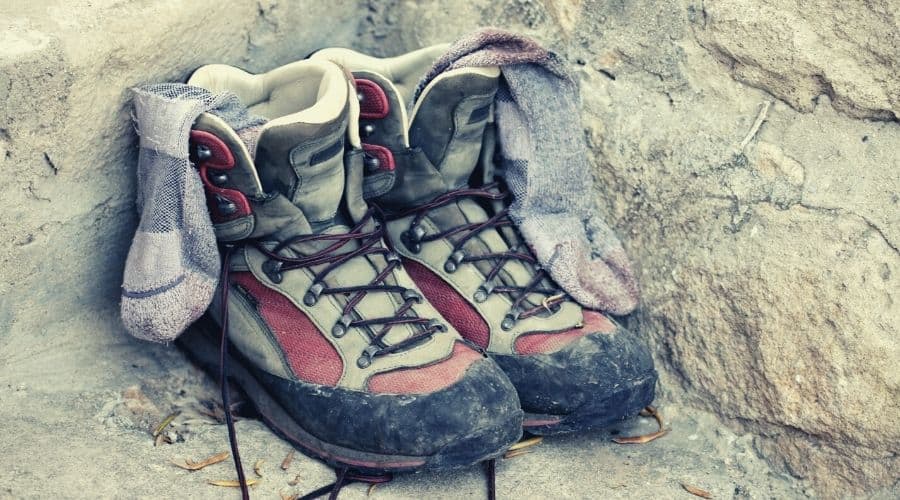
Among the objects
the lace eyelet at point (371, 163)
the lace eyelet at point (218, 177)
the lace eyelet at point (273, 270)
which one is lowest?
the lace eyelet at point (273, 270)

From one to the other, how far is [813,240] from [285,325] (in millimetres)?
827

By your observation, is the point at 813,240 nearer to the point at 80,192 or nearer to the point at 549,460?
the point at 549,460

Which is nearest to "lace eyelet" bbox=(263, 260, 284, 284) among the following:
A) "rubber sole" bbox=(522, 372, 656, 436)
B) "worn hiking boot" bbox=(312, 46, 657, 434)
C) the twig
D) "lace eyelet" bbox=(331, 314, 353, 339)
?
"lace eyelet" bbox=(331, 314, 353, 339)

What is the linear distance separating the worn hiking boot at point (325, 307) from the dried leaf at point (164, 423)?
0.37 feet

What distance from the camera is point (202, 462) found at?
1.42m

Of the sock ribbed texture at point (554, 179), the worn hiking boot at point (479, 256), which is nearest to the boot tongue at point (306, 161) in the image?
the worn hiking boot at point (479, 256)

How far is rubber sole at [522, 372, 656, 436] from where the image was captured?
4.99 ft

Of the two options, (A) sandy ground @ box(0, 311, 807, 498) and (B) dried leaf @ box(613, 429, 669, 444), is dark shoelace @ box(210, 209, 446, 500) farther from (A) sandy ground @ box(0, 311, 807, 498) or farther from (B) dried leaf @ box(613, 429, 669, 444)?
(B) dried leaf @ box(613, 429, 669, 444)

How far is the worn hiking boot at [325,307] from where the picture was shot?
1.40m

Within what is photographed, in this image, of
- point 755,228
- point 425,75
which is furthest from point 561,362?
point 425,75

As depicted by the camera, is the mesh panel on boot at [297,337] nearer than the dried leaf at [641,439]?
Yes

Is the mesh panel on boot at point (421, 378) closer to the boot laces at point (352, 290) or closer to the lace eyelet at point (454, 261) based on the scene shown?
the boot laces at point (352, 290)

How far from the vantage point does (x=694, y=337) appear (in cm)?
167

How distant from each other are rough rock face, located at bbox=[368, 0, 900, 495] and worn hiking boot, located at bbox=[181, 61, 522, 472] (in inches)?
16.4
